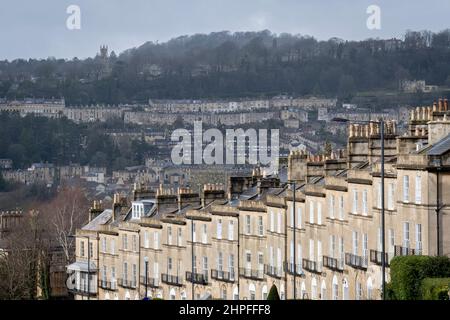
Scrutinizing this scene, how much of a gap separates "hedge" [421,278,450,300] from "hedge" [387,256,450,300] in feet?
2.01

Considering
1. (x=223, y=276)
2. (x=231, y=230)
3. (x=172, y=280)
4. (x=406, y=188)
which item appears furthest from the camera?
(x=172, y=280)

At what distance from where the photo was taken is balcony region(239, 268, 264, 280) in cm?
7194

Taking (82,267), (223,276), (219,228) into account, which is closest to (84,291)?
(82,267)

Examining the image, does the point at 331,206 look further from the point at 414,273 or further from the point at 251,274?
the point at 414,273

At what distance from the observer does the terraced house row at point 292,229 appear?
5866 cm

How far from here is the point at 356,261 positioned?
207ft

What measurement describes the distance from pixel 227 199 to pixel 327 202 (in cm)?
1383

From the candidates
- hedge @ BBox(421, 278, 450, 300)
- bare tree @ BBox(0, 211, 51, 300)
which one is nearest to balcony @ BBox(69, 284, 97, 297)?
bare tree @ BBox(0, 211, 51, 300)

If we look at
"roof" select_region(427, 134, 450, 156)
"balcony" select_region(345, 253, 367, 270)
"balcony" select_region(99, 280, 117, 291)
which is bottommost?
"balcony" select_region(99, 280, 117, 291)

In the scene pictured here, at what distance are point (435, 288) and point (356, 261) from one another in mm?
11465

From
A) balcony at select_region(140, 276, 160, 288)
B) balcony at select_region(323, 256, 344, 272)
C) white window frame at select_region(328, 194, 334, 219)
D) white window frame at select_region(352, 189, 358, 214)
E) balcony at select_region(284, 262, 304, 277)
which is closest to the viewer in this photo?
white window frame at select_region(352, 189, 358, 214)

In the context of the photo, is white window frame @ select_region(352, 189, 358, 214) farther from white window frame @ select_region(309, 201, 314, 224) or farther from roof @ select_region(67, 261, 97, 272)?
roof @ select_region(67, 261, 97, 272)
